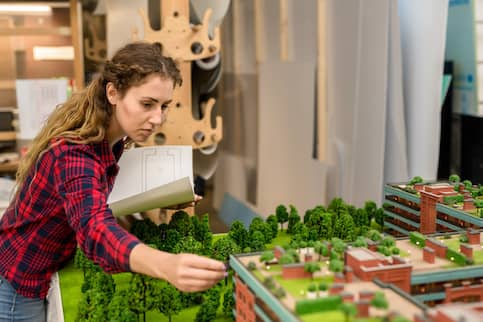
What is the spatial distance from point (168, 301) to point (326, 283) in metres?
0.43

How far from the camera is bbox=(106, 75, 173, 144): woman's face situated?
126cm

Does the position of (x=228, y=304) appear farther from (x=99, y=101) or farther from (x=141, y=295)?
(x=99, y=101)

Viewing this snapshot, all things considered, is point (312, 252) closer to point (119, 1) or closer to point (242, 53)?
point (119, 1)

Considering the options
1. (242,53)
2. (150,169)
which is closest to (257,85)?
Result: (242,53)

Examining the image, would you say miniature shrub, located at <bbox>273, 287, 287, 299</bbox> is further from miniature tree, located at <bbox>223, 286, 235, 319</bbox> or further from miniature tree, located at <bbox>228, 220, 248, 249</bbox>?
miniature tree, located at <bbox>228, 220, 248, 249</bbox>

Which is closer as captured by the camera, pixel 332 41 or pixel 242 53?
pixel 332 41

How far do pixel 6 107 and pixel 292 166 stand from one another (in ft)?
4.80

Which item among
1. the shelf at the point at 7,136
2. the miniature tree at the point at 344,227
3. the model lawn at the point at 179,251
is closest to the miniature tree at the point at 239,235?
the model lawn at the point at 179,251

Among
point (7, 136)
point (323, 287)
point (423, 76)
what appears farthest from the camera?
point (7, 136)

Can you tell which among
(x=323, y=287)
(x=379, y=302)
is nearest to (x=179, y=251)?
(x=323, y=287)

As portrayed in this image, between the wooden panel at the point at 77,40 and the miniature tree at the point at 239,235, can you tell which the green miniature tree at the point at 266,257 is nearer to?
the miniature tree at the point at 239,235

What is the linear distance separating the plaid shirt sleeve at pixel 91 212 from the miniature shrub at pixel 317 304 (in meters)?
0.32

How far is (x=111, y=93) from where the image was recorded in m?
1.32

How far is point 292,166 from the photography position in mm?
3230
